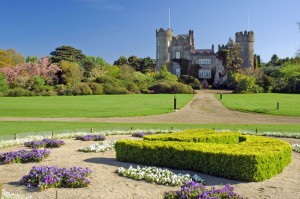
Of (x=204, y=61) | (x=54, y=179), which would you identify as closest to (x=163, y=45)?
(x=204, y=61)

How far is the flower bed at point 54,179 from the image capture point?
9031 millimetres

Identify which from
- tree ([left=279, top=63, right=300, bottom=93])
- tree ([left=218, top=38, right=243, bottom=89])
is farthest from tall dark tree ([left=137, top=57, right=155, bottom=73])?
tree ([left=279, top=63, right=300, bottom=93])

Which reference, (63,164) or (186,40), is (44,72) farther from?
(63,164)

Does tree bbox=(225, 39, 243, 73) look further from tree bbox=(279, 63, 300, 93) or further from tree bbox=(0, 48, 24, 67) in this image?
tree bbox=(0, 48, 24, 67)

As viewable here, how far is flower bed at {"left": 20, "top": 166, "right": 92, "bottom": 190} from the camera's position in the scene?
903 cm

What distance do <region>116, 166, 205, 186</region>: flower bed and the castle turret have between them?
88.0 metres

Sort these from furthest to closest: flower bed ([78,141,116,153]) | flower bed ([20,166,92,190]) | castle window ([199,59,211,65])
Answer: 1. castle window ([199,59,211,65])
2. flower bed ([78,141,116,153])
3. flower bed ([20,166,92,190])

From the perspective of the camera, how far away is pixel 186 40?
3851 inches

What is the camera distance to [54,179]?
29.8 feet

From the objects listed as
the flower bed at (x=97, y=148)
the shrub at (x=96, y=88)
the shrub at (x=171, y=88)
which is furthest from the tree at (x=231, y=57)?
the flower bed at (x=97, y=148)

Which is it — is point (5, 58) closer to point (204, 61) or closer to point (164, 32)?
point (164, 32)

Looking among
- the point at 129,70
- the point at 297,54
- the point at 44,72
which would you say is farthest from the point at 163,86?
the point at 297,54

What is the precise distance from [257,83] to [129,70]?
2977 centimetres

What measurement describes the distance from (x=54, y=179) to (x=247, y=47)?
89.9m
